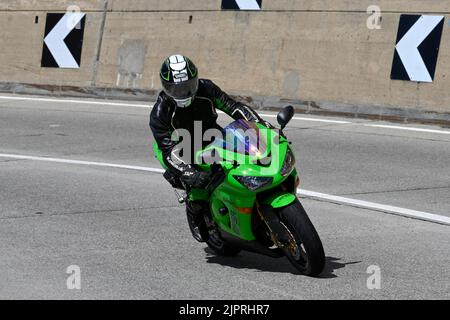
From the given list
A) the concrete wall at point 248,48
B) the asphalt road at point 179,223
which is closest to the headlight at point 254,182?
the asphalt road at point 179,223

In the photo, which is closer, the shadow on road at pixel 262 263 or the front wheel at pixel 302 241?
the front wheel at pixel 302 241

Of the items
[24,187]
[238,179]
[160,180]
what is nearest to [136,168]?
[160,180]

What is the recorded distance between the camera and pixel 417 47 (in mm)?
15047

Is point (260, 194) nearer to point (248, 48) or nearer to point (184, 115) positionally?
point (184, 115)

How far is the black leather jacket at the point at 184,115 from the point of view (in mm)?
7996

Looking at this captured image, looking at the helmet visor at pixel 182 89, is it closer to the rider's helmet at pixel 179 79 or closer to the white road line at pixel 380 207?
the rider's helmet at pixel 179 79

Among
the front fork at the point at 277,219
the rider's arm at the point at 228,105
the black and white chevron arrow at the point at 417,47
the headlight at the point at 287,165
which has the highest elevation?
the black and white chevron arrow at the point at 417,47

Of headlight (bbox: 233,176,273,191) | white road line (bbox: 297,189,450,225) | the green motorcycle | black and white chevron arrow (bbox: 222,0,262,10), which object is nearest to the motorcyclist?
the green motorcycle

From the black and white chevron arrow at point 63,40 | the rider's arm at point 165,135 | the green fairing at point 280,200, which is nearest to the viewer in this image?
the green fairing at point 280,200

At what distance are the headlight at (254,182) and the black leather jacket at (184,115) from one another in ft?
2.03

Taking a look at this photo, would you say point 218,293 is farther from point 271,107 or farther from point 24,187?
point 271,107

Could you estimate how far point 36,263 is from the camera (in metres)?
8.03

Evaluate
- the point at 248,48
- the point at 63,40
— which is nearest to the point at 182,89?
the point at 248,48

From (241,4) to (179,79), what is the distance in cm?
964
